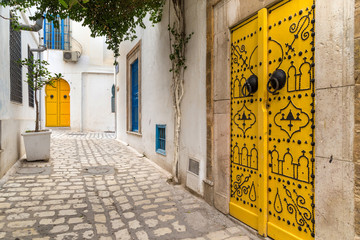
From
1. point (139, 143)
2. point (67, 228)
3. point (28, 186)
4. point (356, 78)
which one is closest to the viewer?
point (356, 78)

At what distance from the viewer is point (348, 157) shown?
182 centimetres

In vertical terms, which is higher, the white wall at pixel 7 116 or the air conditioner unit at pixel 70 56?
the air conditioner unit at pixel 70 56

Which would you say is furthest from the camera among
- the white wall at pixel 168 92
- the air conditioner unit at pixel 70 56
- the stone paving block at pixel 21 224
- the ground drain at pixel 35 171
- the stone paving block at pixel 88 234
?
the air conditioner unit at pixel 70 56

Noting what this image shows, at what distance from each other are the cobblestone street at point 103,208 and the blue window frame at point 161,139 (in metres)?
0.52

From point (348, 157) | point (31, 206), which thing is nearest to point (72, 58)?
point (31, 206)

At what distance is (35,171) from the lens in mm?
5316

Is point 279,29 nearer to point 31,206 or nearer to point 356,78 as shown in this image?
point 356,78

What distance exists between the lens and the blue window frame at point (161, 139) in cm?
570

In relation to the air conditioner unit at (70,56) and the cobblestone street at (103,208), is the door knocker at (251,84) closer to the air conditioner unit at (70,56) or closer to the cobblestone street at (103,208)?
the cobblestone street at (103,208)

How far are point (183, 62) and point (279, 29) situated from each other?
2.12m

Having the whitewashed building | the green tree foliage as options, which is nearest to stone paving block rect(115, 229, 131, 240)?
the green tree foliage

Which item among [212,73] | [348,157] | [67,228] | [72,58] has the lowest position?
[67,228]

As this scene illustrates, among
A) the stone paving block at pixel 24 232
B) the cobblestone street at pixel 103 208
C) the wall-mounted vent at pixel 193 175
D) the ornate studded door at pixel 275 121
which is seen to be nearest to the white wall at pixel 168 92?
the wall-mounted vent at pixel 193 175

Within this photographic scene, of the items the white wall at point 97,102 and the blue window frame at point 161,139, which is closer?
the blue window frame at point 161,139
